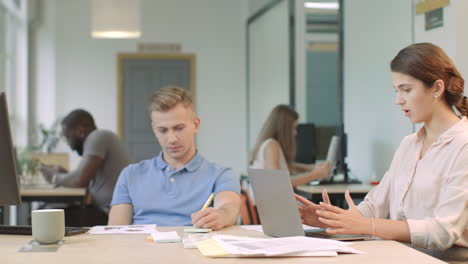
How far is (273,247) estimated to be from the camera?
6.04ft

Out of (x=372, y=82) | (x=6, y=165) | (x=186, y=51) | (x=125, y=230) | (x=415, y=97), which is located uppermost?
(x=186, y=51)

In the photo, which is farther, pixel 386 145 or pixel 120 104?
pixel 120 104

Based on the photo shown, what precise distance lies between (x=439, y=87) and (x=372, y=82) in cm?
312

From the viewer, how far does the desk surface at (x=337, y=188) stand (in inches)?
184

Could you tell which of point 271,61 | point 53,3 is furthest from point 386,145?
point 53,3

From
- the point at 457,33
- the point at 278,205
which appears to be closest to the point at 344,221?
the point at 278,205

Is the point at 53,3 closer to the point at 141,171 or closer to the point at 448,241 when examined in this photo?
the point at 141,171

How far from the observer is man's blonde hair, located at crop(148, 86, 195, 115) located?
9.09ft

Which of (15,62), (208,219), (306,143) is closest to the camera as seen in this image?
(208,219)

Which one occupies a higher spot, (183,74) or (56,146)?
(183,74)

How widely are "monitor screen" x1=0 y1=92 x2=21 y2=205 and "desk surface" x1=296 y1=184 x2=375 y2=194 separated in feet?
9.03

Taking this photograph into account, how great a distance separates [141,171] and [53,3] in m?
7.84

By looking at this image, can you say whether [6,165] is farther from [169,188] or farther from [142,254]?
[169,188]

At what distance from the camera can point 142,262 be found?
1741 millimetres
